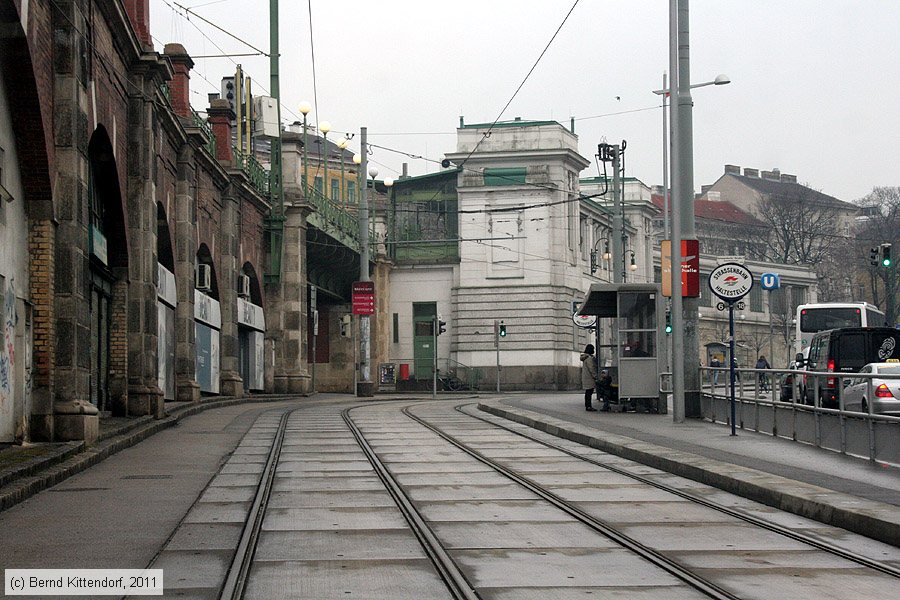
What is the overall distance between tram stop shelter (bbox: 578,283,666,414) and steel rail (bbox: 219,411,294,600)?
12.3 metres

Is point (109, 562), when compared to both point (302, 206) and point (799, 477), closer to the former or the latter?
point (799, 477)

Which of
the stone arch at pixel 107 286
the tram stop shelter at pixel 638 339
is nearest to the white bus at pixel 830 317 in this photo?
the tram stop shelter at pixel 638 339

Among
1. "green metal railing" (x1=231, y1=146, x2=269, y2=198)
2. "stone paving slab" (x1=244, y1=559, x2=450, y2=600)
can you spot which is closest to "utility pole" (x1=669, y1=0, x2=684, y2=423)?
"stone paving slab" (x1=244, y1=559, x2=450, y2=600)

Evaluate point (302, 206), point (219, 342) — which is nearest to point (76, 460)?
point (219, 342)

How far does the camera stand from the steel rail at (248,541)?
8.86 m

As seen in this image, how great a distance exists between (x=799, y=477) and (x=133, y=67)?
16718mm

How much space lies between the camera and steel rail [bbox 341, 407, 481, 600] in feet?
29.1

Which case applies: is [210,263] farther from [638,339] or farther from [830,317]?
[830,317]

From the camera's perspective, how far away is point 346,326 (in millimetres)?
64562

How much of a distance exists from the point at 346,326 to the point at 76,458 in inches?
1853

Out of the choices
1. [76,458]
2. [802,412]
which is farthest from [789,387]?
[76,458]

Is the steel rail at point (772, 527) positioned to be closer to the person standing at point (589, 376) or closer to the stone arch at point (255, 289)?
the person standing at point (589, 376)

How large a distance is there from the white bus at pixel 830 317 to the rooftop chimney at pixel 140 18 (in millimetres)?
32201

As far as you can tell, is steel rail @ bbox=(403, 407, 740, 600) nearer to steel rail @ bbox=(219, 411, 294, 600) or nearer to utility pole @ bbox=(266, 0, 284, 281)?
steel rail @ bbox=(219, 411, 294, 600)
